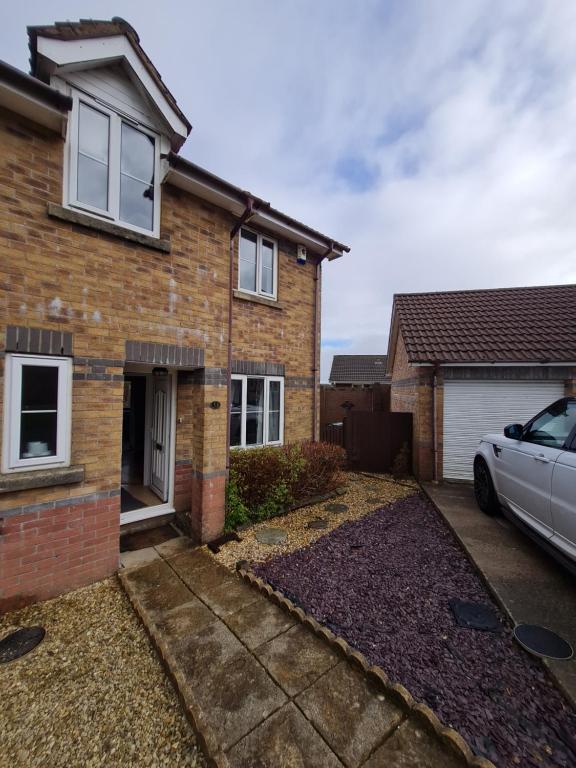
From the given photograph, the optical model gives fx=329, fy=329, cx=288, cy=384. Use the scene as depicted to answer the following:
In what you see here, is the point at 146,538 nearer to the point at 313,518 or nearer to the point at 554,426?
the point at 313,518

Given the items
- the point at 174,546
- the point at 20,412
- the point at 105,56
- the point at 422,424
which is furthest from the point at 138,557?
the point at 422,424

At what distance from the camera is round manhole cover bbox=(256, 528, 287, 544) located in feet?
16.4

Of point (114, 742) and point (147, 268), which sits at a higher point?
point (147, 268)

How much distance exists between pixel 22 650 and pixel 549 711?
13.9ft

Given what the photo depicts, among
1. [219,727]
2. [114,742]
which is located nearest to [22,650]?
[114,742]

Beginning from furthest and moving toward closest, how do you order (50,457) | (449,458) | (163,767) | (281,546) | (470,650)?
(449,458), (281,546), (50,457), (470,650), (163,767)

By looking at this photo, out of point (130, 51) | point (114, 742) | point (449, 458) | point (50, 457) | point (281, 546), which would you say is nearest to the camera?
point (114, 742)

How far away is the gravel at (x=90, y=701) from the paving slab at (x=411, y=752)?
3.65 ft

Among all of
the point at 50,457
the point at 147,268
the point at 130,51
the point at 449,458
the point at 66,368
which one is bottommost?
the point at 449,458

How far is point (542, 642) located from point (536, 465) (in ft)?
6.13

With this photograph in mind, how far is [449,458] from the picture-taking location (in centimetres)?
793

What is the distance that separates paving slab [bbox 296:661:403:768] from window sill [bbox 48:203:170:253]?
198 inches

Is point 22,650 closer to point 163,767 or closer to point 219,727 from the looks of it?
point 163,767

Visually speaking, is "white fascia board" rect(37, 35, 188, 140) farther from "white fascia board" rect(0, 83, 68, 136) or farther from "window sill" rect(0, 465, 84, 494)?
"window sill" rect(0, 465, 84, 494)
